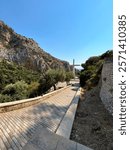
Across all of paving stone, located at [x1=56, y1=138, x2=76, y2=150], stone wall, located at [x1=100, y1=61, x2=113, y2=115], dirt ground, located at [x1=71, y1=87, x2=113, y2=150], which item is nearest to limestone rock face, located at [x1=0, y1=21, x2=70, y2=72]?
stone wall, located at [x1=100, y1=61, x2=113, y2=115]

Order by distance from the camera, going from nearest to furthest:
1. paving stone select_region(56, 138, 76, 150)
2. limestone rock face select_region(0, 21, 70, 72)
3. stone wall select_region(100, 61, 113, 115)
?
paving stone select_region(56, 138, 76, 150), stone wall select_region(100, 61, 113, 115), limestone rock face select_region(0, 21, 70, 72)

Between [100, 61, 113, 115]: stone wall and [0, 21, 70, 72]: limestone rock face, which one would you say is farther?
[0, 21, 70, 72]: limestone rock face

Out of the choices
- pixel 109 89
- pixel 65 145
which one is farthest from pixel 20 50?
pixel 65 145

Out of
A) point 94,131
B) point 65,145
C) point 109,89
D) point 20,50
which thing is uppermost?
point 20,50

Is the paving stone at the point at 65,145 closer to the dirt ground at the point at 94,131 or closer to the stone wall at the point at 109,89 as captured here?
the dirt ground at the point at 94,131

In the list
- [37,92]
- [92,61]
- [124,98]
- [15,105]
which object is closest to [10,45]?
[92,61]

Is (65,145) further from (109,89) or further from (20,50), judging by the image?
(20,50)

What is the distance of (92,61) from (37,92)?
596 inches

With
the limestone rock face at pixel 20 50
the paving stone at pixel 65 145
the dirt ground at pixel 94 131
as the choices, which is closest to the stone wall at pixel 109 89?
the dirt ground at pixel 94 131

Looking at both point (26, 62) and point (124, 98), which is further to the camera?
point (26, 62)

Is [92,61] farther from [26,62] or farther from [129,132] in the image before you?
[26,62]

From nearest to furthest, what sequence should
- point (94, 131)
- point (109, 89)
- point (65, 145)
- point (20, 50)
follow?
point (65, 145) → point (94, 131) → point (109, 89) → point (20, 50)

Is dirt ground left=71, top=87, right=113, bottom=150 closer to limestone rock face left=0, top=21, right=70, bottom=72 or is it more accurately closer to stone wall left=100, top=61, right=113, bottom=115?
stone wall left=100, top=61, right=113, bottom=115

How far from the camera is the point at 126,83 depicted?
4.63 m
